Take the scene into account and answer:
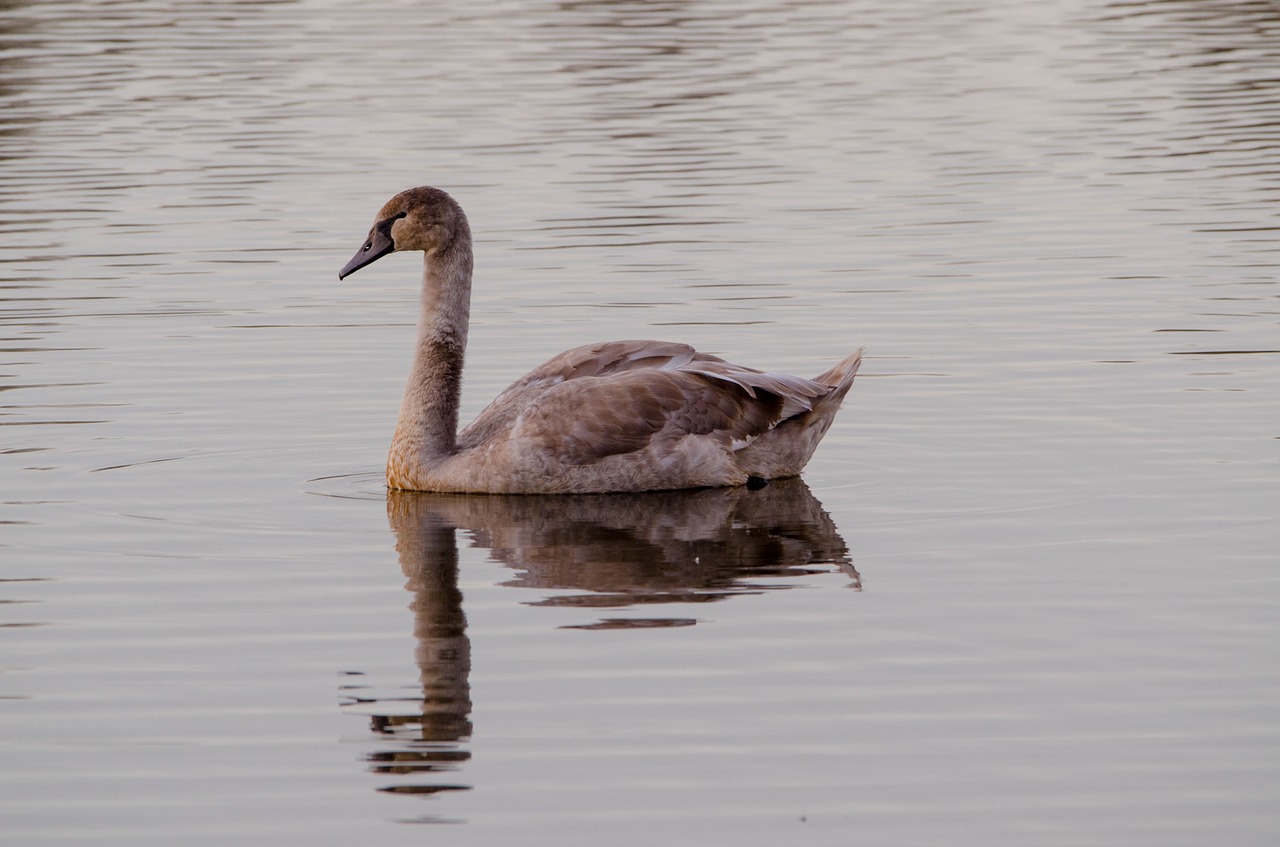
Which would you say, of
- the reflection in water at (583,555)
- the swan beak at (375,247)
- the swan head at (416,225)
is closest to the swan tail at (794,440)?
the reflection in water at (583,555)

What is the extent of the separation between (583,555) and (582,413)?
1.56 metres

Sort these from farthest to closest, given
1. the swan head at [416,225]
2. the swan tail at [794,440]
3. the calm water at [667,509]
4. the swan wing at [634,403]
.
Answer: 1. the swan head at [416,225]
2. the swan tail at [794,440]
3. the swan wing at [634,403]
4. the calm water at [667,509]

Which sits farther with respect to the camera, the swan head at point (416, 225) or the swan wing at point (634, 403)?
the swan head at point (416, 225)

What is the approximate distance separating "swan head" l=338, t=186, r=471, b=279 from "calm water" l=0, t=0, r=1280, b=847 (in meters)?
1.22

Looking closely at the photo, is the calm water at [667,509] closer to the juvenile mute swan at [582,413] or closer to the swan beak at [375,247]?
the juvenile mute swan at [582,413]

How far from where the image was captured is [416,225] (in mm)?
12617

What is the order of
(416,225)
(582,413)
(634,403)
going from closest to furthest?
(582,413), (634,403), (416,225)

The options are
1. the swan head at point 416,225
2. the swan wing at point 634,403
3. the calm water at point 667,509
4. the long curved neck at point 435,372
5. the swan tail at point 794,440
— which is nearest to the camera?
the calm water at point 667,509

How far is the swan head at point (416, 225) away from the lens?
12617 mm

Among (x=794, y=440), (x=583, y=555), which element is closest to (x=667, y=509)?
(x=794, y=440)

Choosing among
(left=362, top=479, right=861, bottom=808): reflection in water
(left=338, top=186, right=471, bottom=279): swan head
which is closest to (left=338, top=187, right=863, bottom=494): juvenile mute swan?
(left=338, top=186, right=471, bottom=279): swan head

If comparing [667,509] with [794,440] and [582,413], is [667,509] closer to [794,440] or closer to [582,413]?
[582,413]

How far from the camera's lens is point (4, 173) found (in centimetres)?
2538

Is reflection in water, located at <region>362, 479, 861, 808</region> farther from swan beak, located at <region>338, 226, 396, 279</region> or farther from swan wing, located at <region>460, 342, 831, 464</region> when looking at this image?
swan beak, located at <region>338, 226, 396, 279</region>
